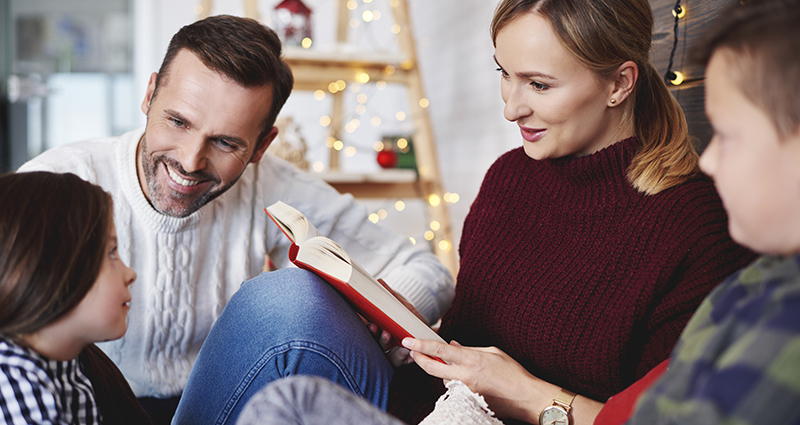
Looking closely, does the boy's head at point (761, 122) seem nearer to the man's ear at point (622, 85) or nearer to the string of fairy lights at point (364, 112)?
the man's ear at point (622, 85)

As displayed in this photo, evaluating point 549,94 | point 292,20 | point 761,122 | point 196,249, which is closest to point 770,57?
point 761,122

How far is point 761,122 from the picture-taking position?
454 mm

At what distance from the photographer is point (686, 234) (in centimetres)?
81

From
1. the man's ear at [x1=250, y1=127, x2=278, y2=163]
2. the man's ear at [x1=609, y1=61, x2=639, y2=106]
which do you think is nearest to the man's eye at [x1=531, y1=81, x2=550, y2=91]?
the man's ear at [x1=609, y1=61, x2=639, y2=106]

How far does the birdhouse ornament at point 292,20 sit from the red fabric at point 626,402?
6.34ft

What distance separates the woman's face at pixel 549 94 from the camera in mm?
914

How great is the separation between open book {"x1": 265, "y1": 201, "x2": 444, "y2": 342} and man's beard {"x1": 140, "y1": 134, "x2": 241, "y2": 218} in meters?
0.31

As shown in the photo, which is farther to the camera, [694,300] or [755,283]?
[694,300]

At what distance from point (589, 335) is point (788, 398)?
0.48 metres

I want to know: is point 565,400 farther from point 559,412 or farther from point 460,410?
point 460,410

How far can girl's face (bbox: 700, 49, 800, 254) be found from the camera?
17.5 inches

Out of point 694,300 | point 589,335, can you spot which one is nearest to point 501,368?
point 589,335

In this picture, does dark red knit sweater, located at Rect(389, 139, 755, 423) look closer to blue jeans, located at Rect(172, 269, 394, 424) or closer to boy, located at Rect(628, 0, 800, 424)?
blue jeans, located at Rect(172, 269, 394, 424)

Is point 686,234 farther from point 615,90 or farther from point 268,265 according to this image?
point 268,265
